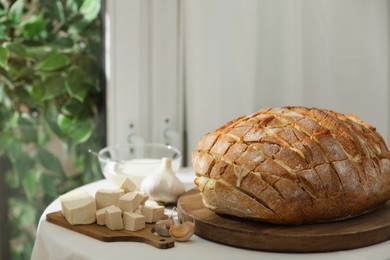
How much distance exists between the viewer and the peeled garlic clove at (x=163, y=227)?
1.31 m

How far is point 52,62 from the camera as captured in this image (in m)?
2.18

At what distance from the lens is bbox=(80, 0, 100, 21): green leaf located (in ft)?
7.17

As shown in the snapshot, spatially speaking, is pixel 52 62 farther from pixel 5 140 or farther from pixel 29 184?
pixel 29 184

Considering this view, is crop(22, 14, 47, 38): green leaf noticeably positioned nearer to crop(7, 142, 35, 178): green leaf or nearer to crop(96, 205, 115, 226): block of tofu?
crop(7, 142, 35, 178): green leaf

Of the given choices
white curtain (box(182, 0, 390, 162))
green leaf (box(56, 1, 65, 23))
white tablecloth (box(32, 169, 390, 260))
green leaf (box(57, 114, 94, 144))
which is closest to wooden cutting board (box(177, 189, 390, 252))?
white tablecloth (box(32, 169, 390, 260))

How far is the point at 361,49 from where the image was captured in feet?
6.58

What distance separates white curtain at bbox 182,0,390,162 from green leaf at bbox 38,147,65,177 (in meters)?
0.51

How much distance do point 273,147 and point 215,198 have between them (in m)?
0.16

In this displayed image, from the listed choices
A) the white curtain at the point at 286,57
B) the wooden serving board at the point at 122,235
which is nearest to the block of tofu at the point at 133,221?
the wooden serving board at the point at 122,235

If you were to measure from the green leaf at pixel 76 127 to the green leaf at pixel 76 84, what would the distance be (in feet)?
0.24

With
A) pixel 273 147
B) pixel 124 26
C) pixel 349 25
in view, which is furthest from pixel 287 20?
pixel 273 147

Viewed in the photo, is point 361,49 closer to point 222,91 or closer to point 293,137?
point 222,91

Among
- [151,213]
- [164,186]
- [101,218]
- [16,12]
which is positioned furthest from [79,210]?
[16,12]

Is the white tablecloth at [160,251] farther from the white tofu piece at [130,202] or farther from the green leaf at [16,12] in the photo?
the green leaf at [16,12]
